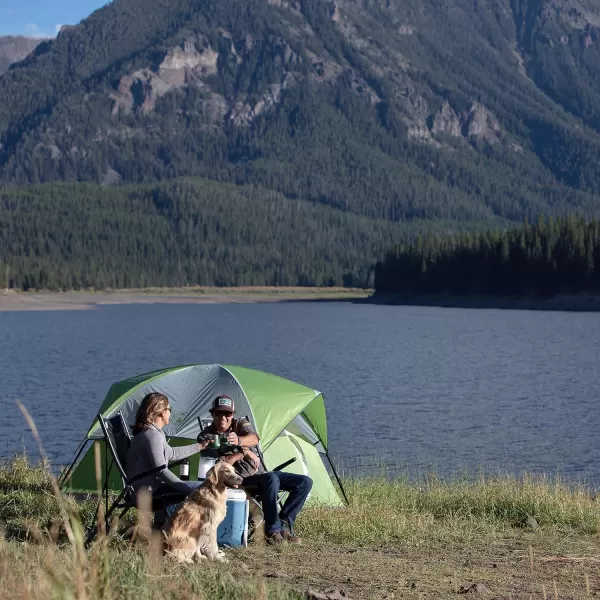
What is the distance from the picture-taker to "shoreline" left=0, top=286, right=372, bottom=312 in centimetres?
14138

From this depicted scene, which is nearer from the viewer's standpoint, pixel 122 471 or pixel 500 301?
pixel 122 471

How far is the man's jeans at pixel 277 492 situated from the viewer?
465 inches

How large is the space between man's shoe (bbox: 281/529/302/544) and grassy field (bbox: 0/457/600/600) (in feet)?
0.49

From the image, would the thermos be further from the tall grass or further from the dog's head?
the dog's head

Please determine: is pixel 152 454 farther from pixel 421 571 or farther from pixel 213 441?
pixel 421 571

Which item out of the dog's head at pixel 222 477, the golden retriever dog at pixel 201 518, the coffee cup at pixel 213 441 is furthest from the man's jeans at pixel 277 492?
the dog's head at pixel 222 477

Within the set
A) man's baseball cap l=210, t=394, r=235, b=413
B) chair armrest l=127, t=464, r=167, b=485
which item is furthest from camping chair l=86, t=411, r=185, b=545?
man's baseball cap l=210, t=394, r=235, b=413

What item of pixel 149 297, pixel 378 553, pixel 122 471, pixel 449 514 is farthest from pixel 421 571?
pixel 149 297

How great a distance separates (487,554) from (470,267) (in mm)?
120377

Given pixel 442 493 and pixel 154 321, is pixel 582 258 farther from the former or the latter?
pixel 442 493

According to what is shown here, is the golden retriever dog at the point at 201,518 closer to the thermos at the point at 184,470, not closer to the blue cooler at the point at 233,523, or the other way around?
the blue cooler at the point at 233,523

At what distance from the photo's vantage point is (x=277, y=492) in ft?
39.1

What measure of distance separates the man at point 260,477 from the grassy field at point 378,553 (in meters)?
0.30

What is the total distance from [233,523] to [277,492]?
2.26ft
